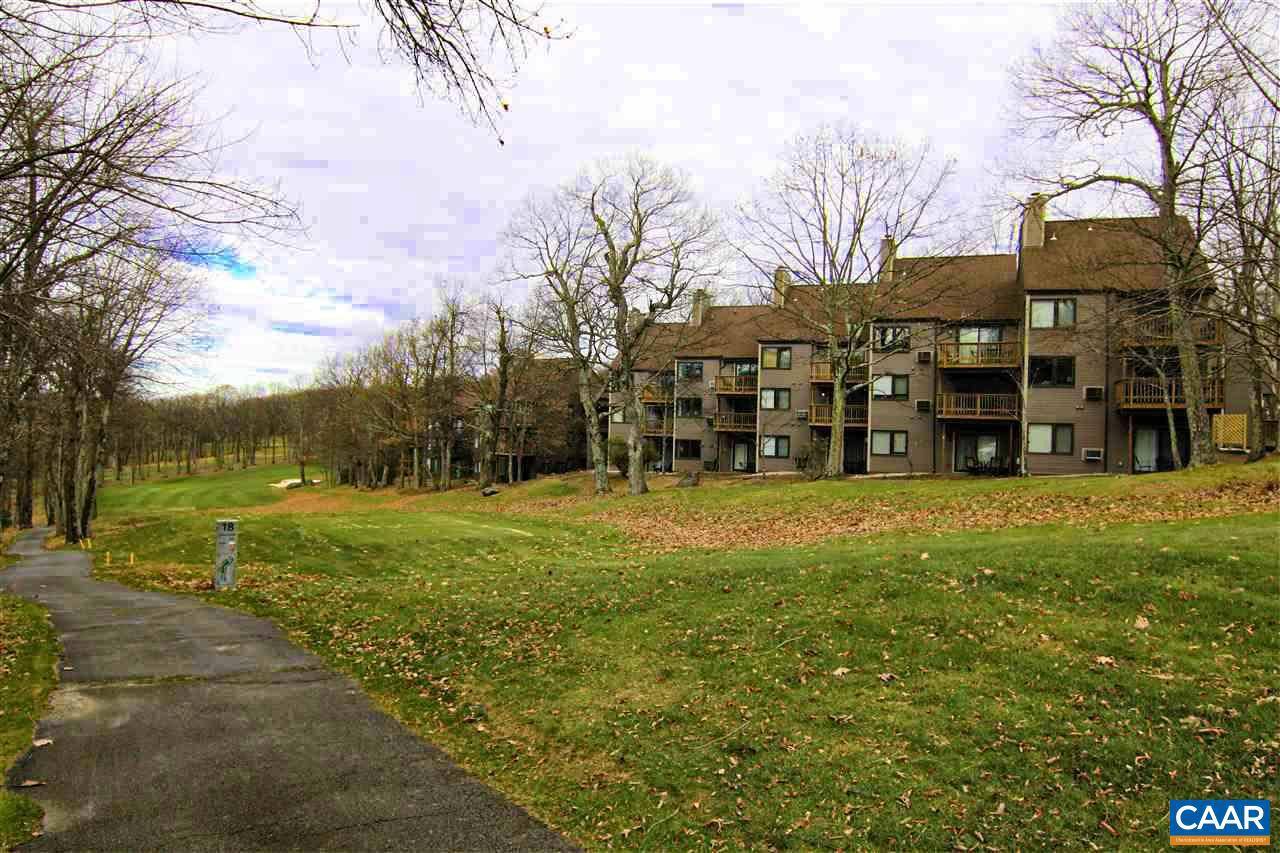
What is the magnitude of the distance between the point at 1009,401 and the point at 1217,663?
33644 mm

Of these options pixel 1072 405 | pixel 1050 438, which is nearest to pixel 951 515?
pixel 1050 438

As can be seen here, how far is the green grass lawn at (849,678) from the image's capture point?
5.12m

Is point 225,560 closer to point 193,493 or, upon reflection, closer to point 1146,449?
point 1146,449

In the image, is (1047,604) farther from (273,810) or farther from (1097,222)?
(1097,222)

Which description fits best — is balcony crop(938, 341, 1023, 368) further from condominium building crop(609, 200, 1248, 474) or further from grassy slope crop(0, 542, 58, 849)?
grassy slope crop(0, 542, 58, 849)

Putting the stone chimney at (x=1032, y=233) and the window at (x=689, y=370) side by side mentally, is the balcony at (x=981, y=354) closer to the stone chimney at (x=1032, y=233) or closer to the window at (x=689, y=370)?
Answer: the stone chimney at (x=1032, y=233)

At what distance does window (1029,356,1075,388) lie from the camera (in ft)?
115

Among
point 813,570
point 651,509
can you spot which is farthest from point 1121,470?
point 813,570

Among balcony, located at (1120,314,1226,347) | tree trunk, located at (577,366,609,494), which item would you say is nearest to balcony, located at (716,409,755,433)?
tree trunk, located at (577,366,609,494)

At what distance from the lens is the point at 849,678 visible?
7.18 metres

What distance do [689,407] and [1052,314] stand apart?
2272 cm

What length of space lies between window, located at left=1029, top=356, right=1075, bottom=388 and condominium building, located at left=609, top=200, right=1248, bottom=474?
7cm

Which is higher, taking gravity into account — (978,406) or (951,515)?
(978,406)

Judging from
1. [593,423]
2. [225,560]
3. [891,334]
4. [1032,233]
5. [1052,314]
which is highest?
[1032,233]
